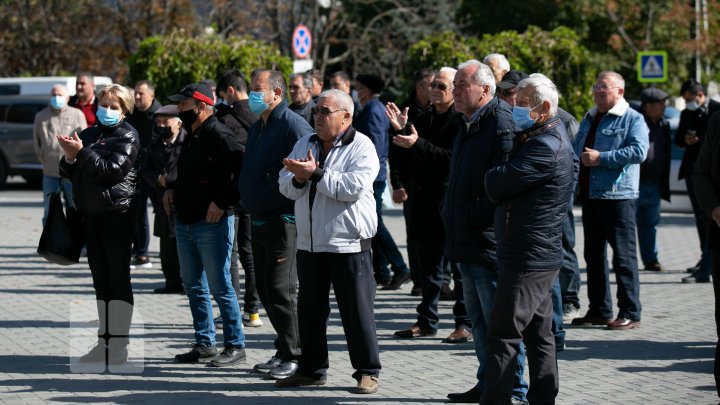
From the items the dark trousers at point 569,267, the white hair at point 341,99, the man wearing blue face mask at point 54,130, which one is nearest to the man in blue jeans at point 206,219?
the white hair at point 341,99

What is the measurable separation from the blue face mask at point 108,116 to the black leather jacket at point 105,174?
0.08 meters

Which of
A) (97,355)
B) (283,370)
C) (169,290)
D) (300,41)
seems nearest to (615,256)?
(283,370)

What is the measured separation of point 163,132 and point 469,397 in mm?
4803

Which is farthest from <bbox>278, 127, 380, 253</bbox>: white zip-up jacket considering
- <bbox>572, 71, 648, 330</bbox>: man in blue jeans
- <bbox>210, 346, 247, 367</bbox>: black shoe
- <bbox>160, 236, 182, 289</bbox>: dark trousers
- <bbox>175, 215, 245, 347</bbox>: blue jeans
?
<bbox>160, 236, 182, 289</bbox>: dark trousers

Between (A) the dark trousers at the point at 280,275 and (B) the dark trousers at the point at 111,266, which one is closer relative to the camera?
(A) the dark trousers at the point at 280,275

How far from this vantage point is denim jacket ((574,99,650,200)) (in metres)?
9.63

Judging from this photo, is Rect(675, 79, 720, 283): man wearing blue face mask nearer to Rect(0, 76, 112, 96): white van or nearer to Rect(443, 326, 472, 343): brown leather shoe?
Rect(443, 326, 472, 343): brown leather shoe

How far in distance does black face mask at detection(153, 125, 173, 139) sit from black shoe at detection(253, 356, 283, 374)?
3471mm

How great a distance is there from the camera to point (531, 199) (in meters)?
6.44

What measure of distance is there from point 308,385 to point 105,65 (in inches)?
1115

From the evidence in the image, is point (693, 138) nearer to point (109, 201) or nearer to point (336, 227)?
point (336, 227)

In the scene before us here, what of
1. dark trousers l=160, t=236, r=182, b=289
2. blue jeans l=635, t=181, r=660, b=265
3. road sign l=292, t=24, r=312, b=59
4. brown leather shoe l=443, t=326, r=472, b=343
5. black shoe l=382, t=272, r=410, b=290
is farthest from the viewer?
road sign l=292, t=24, r=312, b=59

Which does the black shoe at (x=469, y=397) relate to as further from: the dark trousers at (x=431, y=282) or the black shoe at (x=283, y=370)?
the dark trousers at (x=431, y=282)

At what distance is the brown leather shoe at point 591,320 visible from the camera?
9.87 metres
